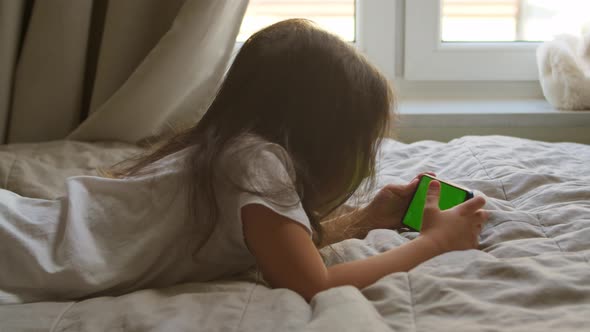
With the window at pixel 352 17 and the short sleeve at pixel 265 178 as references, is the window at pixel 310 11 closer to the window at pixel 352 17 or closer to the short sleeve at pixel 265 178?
the window at pixel 352 17

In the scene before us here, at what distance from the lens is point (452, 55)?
6.26 ft

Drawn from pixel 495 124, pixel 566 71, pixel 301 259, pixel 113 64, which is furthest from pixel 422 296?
pixel 566 71

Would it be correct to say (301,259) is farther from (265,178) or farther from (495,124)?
(495,124)

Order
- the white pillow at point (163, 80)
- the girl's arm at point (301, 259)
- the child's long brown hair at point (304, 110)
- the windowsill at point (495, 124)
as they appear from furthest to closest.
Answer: the windowsill at point (495, 124)
the white pillow at point (163, 80)
the child's long brown hair at point (304, 110)
the girl's arm at point (301, 259)

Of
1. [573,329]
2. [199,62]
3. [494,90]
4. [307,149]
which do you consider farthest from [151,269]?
[494,90]

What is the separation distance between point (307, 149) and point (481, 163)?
0.44 metres

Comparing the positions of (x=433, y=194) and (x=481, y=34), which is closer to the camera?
(x=433, y=194)

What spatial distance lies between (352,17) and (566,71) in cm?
57

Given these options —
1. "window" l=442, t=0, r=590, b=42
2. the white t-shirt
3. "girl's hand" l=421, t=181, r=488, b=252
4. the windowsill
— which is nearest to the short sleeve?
the white t-shirt

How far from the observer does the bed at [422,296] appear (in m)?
0.66

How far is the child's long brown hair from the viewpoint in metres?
0.89

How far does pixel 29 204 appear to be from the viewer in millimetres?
894

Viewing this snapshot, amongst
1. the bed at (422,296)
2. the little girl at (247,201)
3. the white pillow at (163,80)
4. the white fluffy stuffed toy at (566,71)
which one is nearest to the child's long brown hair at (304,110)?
the little girl at (247,201)

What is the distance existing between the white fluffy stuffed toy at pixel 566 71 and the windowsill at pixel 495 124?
34 millimetres
